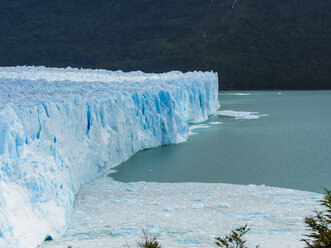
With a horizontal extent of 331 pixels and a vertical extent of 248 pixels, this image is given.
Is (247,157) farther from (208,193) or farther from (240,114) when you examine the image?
(240,114)

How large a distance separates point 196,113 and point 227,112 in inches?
128

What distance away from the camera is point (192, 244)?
541 centimetres

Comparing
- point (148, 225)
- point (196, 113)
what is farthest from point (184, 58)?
point (148, 225)

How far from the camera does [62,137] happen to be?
755 cm

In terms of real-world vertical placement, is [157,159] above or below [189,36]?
below

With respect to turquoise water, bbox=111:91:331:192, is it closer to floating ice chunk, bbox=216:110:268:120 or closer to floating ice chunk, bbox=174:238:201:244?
floating ice chunk, bbox=216:110:268:120

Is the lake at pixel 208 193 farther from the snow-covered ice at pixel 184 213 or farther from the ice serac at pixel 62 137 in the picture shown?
the ice serac at pixel 62 137

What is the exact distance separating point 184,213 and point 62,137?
233 centimetres

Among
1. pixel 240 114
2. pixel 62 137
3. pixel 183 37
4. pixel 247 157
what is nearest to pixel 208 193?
pixel 62 137

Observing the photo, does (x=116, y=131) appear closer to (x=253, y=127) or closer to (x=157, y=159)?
(x=157, y=159)

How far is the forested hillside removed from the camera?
34938 mm

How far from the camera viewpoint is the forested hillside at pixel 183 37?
34.9 meters

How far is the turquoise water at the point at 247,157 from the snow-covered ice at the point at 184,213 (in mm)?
694

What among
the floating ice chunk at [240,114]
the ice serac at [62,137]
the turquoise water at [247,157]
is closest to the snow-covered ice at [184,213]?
the ice serac at [62,137]
